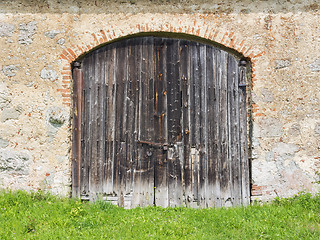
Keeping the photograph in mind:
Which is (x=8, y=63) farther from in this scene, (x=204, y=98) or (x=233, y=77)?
(x=233, y=77)

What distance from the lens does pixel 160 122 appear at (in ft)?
13.6

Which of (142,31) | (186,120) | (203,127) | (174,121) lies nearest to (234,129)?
(203,127)

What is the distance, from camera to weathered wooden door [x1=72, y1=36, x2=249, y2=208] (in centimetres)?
408

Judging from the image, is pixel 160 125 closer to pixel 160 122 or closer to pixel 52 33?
pixel 160 122

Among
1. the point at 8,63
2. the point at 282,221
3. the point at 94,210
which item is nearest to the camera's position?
the point at 282,221

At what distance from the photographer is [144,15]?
13.4 ft

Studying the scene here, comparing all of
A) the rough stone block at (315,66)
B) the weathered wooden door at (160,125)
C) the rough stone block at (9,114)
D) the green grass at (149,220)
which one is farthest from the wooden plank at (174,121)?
the rough stone block at (9,114)

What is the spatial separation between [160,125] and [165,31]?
4.59ft

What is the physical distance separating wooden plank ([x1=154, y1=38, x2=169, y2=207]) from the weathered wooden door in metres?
0.01

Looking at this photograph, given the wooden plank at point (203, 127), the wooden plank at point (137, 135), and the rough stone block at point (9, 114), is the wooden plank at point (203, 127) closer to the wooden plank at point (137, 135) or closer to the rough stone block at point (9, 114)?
the wooden plank at point (137, 135)

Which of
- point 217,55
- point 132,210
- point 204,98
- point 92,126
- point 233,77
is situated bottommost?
point 132,210

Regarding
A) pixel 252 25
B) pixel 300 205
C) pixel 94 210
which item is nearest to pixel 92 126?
pixel 94 210

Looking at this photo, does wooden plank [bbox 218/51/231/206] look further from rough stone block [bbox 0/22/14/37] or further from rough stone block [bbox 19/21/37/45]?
rough stone block [bbox 0/22/14/37]

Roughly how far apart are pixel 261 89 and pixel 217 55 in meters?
0.84
